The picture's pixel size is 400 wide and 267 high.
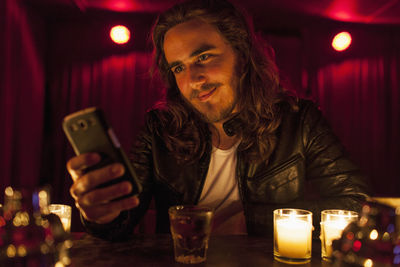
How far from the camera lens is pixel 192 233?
0.80 meters

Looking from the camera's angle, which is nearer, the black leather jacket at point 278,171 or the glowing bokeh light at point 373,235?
the glowing bokeh light at point 373,235

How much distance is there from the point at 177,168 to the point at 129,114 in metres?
3.47

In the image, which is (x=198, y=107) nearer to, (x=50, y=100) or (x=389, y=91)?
(x=50, y=100)

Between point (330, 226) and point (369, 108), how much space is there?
4900 millimetres

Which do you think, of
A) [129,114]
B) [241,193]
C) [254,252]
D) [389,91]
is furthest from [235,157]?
[389,91]

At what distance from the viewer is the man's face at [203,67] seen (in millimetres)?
1556

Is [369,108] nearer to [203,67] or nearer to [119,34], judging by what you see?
[119,34]

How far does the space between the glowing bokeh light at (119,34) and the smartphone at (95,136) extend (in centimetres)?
417

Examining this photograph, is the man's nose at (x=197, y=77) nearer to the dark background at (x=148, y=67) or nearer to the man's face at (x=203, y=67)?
the man's face at (x=203, y=67)

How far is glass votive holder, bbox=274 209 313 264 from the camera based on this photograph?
0.81 meters

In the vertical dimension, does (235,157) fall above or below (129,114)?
below

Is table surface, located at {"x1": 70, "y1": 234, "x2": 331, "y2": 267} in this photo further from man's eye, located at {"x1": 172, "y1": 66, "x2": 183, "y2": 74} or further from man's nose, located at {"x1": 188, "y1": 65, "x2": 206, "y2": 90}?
man's eye, located at {"x1": 172, "y1": 66, "x2": 183, "y2": 74}

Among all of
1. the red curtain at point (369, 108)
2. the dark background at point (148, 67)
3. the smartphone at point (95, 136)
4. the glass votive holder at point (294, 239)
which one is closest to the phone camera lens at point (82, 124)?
the smartphone at point (95, 136)

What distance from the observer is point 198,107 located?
162 centimetres
